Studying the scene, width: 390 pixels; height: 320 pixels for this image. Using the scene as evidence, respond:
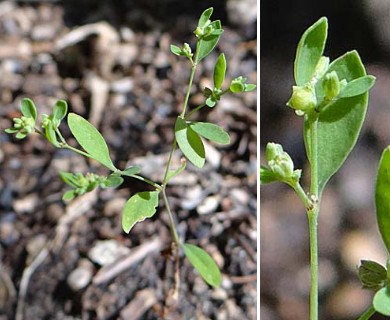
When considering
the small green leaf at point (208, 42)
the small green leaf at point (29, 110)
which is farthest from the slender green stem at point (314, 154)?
the small green leaf at point (29, 110)

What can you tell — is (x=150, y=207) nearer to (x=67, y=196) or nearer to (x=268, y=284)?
(x=67, y=196)

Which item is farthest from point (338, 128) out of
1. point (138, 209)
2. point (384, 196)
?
point (138, 209)

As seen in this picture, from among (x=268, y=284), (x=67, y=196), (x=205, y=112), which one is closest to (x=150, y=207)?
(x=67, y=196)

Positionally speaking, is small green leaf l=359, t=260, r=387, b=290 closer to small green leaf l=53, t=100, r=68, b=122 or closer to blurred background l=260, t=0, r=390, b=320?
small green leaf l=53, t=100, r=68, b=122

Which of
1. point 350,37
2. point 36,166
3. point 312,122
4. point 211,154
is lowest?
point 36,166

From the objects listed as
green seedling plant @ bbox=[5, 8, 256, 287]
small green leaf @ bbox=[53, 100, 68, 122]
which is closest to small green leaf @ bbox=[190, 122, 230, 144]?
green seedling plant @ bbox=[5, 8, 256, 287]
